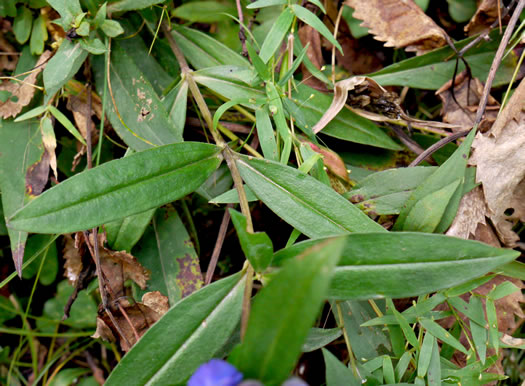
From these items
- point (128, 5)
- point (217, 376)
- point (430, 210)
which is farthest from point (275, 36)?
point (217, 376)

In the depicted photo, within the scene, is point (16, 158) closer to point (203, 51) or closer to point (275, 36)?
point (203, 51)

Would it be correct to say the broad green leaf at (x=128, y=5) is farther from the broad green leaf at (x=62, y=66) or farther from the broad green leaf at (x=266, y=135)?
the broad green leaf at (x=266, y=135)

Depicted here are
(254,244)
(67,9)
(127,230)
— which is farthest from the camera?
(127,230)

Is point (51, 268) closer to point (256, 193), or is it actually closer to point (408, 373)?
point (256, 193)

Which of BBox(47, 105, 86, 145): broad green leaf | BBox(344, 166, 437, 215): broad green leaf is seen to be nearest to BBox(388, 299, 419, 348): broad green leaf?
A: BBox(344, 166, 437, 215): broad green leaf

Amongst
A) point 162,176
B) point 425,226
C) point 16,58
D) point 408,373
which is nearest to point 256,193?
point 162,176

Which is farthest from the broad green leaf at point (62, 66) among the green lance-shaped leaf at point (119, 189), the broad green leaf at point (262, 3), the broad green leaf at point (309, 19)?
the broad green leaf at point (309, 19)
